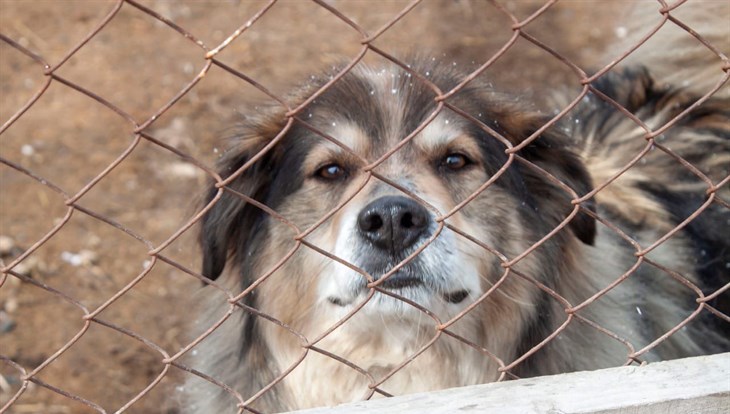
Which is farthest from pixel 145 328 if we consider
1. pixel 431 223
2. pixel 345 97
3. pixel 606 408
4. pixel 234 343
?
pixel 606 408

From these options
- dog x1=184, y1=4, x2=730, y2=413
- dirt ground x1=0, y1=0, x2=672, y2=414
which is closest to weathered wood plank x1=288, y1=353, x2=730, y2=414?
dog x1=184, y1=4, x2=730, y2=413

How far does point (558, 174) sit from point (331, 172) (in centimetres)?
68

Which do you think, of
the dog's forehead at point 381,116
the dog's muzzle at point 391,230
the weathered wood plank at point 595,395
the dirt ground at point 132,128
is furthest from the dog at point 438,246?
the weathered wood plank at point 595,395

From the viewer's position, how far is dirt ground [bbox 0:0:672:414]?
3768 millimetres

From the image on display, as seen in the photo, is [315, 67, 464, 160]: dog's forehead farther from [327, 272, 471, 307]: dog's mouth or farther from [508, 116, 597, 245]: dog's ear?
[327, 272, 471, 307]: dog's mouth

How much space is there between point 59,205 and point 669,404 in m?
3.20

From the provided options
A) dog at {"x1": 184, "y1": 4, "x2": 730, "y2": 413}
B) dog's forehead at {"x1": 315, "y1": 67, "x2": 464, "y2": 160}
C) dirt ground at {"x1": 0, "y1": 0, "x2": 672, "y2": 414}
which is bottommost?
dirt ground at {"x1": 0, "y1": 0, "x2": 672, "y2": 414}

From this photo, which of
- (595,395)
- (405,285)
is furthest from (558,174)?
(595,395)

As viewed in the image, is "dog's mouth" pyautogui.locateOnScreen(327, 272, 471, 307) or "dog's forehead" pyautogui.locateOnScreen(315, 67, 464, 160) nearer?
"dog's mouth" pyautogui.locateOnScreen(327, 272, 471, 307)

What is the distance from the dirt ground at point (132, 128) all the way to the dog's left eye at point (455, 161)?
0.45 m

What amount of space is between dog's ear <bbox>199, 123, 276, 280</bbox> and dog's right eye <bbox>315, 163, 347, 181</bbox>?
18cm

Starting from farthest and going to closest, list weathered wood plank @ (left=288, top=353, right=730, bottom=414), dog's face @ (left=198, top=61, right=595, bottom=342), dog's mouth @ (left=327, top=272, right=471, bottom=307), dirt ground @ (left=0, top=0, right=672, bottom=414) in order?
dirt ground @ (left=0, top=0, right=672, bottom=414) → dog's face @ (left=198, top=61, right=595, bottom=342) → dog's mouth @ (left=327, top=272, right=471, bottom=307) → weathered wood plank @ (left=288, top=353, right=730, bottom=414)

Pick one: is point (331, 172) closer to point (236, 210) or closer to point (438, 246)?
point (236, 210)

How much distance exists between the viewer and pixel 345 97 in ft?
9.23
